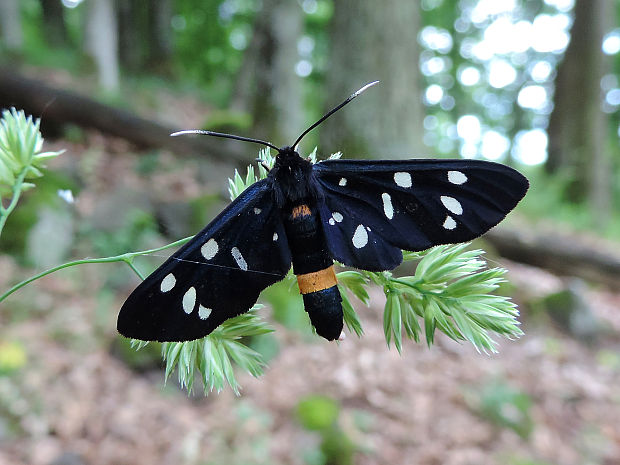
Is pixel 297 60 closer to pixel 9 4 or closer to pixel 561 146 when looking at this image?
pixel 9 4

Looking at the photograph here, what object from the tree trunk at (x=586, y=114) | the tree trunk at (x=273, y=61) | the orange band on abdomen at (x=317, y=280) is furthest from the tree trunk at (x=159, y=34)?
the orange band on abdomen at (x=317, y=280)

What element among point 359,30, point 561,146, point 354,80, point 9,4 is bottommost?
point 561,146

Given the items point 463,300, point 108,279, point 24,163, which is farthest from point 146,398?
point 463,300

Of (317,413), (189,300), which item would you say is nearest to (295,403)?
(317,413)

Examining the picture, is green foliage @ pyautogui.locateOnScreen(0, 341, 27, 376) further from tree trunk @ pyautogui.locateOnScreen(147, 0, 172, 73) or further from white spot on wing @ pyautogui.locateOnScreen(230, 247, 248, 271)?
tree trunk @ pyautogui.locateOnScreen(147, 0, 172, 73)

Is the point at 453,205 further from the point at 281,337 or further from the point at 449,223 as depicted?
the point at 281,337

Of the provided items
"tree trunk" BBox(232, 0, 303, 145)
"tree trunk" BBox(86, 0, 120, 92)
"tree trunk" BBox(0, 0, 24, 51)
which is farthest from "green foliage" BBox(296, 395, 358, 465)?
"tree trunk" BBox(86, 0, 120, 92)
